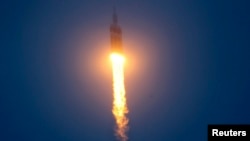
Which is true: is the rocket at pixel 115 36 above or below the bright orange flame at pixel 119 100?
above

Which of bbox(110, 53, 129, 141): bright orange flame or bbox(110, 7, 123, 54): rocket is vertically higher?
bbox(110, 7, 123, 54): rocket

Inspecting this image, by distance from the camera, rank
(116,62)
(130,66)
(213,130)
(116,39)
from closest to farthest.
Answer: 1. (213,130)
2. (116,39)
3. (116,62)
4. (130,66)

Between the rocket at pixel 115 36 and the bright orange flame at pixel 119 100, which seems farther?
A: the bright orange flame at pixel 119 100

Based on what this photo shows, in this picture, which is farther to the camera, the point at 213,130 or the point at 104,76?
the point at 104,76

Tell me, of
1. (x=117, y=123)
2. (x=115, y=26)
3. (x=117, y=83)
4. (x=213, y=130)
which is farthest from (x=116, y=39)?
(x=213, y=130)

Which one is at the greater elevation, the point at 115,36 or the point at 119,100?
the point at 115,36

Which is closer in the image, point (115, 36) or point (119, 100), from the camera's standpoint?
point (115, 36)

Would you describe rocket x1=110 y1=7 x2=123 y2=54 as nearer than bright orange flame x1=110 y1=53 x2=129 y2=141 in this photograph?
Yes

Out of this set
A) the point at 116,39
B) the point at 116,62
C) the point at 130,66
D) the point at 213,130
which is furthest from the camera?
the point at 130,66

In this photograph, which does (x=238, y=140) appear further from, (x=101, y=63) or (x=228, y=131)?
(x=101, y=63)

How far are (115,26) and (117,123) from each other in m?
10.2

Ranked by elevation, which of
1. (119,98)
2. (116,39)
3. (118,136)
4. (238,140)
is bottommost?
(238,140)

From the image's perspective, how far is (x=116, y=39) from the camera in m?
44.2

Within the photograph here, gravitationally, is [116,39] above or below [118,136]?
above
